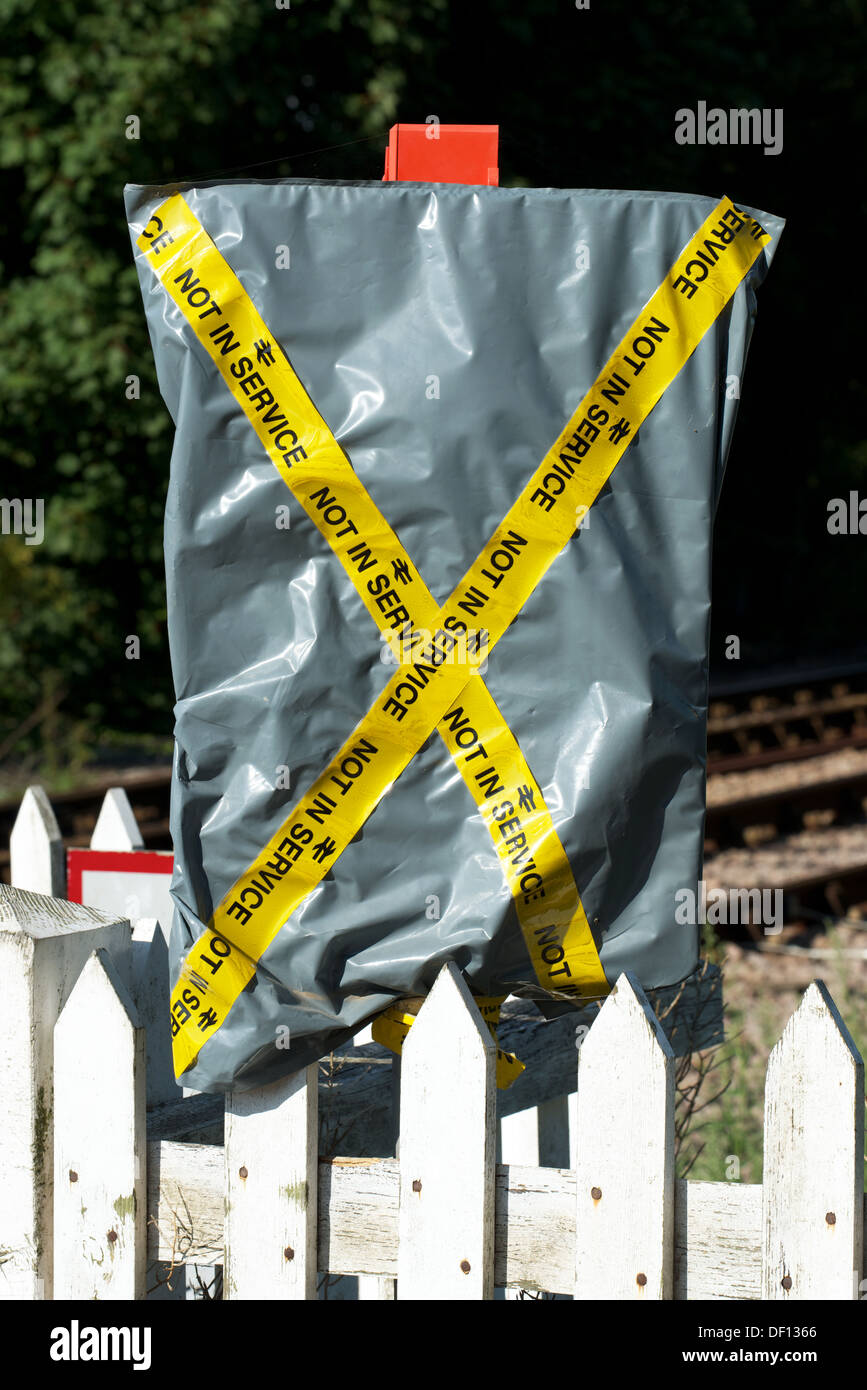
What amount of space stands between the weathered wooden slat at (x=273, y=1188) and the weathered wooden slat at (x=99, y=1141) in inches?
5.6

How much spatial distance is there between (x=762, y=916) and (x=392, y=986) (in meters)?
4.59

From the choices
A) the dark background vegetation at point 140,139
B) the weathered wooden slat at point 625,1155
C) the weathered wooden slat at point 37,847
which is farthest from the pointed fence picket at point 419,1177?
the dark background vegetation at point 140,139

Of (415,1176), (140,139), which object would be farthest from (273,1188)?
(140,139)

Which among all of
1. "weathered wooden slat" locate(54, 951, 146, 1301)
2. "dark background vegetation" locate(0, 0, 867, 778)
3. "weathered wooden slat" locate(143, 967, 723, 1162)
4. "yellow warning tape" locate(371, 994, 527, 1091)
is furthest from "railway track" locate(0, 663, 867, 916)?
"weathered wooden slat" locate(54, 951, 146, 1301)

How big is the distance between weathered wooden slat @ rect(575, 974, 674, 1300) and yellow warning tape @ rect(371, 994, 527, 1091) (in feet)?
0.72

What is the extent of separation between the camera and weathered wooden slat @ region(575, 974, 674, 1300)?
1.71 meters

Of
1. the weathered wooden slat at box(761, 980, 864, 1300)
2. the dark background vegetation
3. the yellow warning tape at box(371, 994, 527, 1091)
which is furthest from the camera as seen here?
the dark background vegetation

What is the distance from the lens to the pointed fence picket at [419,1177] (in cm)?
170

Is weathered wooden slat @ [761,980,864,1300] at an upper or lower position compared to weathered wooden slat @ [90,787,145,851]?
lower

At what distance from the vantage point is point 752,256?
180 centimetres

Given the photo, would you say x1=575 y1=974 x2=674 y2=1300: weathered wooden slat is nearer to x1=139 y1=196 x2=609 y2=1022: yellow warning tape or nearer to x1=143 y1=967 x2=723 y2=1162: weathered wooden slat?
x1=139 y1=196 x2=609 y2=1022: yellow warning tape
